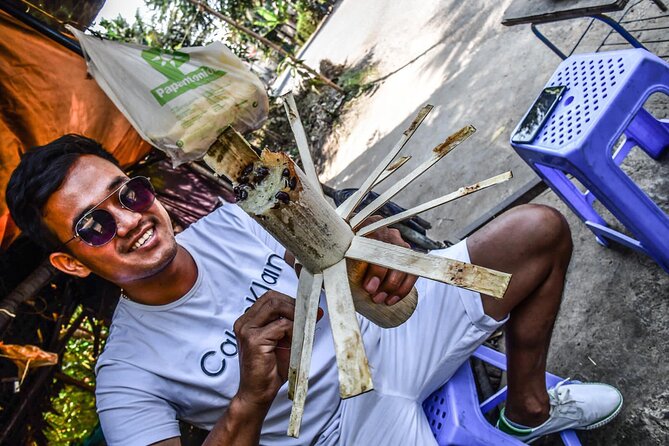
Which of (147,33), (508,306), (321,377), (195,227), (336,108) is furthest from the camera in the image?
(147,33)

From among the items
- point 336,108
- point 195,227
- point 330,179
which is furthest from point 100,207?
point 336,108

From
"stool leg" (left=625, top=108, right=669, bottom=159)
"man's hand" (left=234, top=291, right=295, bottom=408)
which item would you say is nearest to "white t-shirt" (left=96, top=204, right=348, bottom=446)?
"man's hand" (left=234, top=291, right=295, bottom=408)

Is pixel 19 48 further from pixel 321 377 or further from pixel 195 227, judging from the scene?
pixel 321 377

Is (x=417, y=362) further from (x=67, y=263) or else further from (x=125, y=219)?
(x=67, y=263)

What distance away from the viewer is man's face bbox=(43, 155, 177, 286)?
1.78 meters

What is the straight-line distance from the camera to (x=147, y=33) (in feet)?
25.6

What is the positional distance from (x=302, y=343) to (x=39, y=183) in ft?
4.49

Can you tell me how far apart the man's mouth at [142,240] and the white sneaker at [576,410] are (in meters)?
1.49

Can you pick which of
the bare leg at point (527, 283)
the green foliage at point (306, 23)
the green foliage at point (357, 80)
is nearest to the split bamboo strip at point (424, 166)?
the bare leg at point (527, 283)

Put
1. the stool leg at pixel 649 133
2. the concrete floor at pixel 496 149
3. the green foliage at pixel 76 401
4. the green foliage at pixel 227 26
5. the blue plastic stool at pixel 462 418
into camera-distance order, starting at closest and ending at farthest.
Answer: the blue plastic stool at pixel 462 418, the concrete floor at pixel 496 149, the stool leg at pixel 649 133, the green foliage at pixel 76 401, the green foliage at pixel 227 26

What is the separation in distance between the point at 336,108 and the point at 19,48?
469 cm

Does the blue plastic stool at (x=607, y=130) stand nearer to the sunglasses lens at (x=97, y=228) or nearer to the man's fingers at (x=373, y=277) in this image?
the man's fingers at (x=373, y=277)

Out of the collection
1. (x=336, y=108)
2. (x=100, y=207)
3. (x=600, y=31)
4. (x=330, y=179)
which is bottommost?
(x=330, y=179)

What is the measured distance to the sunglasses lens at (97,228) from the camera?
1787 mm
